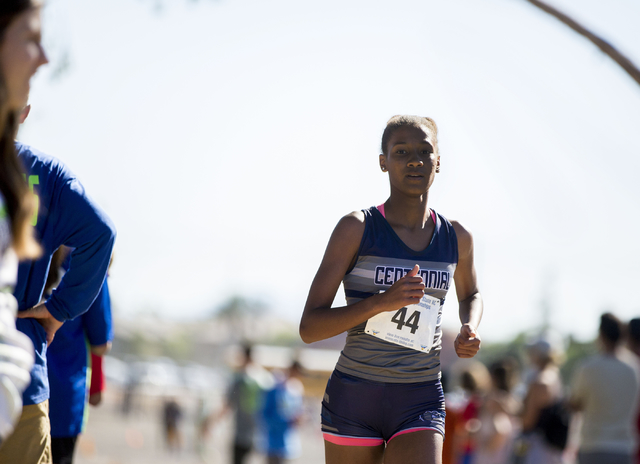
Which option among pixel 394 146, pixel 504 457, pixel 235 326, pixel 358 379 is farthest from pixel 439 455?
pixel 235 326

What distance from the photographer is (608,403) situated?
5719 mm

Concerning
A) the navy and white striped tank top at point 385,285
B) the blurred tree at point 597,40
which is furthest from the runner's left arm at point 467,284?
the blurred tree at point 597,40

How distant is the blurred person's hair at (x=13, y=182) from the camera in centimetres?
178

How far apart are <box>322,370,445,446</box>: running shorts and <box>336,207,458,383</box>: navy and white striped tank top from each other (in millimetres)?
52

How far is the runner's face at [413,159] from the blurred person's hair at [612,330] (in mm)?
3225

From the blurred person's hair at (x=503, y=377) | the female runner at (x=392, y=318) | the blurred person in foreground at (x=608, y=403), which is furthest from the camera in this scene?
the blurred person's hair at (x=503, y=377)

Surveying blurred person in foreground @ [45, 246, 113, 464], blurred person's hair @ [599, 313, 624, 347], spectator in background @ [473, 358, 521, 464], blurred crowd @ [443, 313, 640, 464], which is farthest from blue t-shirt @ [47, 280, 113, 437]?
spectator in background @ [473, 358, 521, 464]

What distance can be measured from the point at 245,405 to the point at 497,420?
11.7 ft

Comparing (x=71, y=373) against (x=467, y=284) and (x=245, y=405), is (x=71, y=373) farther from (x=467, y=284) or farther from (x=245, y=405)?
(x=245, y=405)

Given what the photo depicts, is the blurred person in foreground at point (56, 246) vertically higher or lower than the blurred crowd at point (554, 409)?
higher

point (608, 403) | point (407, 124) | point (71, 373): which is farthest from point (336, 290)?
point (608, 403)

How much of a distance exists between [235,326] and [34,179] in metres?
138

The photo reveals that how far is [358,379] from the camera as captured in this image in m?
3.21

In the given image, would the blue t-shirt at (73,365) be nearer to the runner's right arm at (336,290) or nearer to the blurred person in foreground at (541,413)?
the runner's right arm at (336,290)
